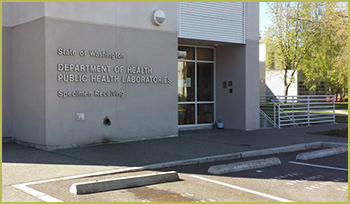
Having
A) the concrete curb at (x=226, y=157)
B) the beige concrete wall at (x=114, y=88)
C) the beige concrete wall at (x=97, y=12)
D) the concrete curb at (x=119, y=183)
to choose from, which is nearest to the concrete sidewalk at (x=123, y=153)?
the concrete curb at (x=226, y=157)

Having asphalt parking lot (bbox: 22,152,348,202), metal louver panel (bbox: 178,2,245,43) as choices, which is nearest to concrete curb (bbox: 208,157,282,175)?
asphalt parking lot (bbox: 22,152,348,202)

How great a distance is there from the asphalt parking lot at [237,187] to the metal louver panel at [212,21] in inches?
251

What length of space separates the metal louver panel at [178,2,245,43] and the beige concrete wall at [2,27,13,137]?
551 centimetres

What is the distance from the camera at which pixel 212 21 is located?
1472 cm

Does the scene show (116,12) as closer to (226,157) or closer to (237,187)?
(226,157)

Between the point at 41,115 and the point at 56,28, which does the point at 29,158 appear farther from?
the point at 56,28

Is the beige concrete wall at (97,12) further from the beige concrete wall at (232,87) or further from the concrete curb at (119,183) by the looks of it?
the concrete curb at (119,183)

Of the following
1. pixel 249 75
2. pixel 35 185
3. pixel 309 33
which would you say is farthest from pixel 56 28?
pixel 309 33

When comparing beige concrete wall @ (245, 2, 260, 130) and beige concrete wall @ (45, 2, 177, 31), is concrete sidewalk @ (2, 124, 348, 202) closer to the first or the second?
beige concrete wall @ (245, 2, 260, 130)

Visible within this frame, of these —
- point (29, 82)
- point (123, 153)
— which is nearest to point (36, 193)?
point (123, 153)

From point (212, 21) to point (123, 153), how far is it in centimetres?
656

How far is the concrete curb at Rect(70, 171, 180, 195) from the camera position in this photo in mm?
6754

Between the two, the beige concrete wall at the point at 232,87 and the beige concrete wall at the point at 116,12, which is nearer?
the beige concrete wall at the point at 116,12

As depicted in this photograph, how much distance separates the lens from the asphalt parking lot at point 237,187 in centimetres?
655
